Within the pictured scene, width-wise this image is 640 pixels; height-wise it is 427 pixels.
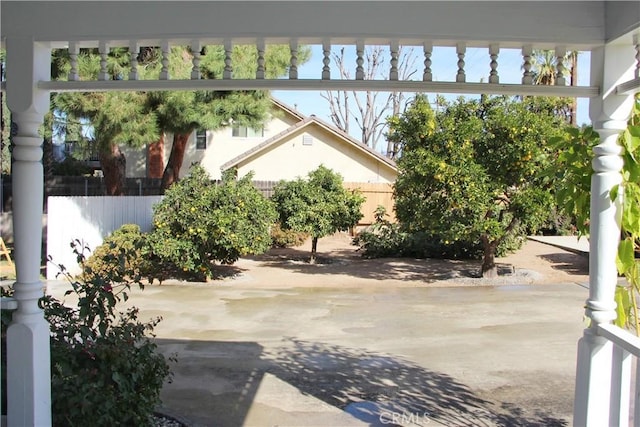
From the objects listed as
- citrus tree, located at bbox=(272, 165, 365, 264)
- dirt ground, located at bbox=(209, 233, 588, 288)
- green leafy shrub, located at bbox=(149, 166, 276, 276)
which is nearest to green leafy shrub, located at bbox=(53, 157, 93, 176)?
dirt ground, located at bbox=(209, 233, 588, 288)

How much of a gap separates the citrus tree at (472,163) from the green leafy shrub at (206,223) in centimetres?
325

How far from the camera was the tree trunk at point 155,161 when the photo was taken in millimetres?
20814

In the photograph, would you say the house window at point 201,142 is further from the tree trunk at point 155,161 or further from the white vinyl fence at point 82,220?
the white vinyl fence at point 82,220

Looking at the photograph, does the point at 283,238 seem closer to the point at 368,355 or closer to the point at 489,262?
the point at 489,262

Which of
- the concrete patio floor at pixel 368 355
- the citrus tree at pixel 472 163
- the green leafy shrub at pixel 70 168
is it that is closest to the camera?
the concrete patio floor at pixel 368 355

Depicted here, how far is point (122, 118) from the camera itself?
12523 millimetres

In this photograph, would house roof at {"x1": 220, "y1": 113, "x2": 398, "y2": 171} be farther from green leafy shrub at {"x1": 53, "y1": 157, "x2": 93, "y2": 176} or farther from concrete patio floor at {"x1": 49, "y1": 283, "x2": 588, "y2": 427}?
concrete patio floor at {"x1": 49, "y1": 283, "x2": 588, "y2": 427}

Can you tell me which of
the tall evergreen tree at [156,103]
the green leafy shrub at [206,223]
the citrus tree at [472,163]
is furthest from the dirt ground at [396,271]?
the tall evergreen tree at [156,103]

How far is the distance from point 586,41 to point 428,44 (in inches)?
35.2

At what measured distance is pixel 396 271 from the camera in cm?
1356

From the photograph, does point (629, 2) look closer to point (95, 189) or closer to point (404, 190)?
point (404, 190)

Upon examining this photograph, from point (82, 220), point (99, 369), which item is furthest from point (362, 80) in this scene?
point (82, 220)

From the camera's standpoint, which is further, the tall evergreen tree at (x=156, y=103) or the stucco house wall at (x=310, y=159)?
the stucco house wall at (x=310, y=159)

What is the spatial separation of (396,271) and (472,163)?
363cm
